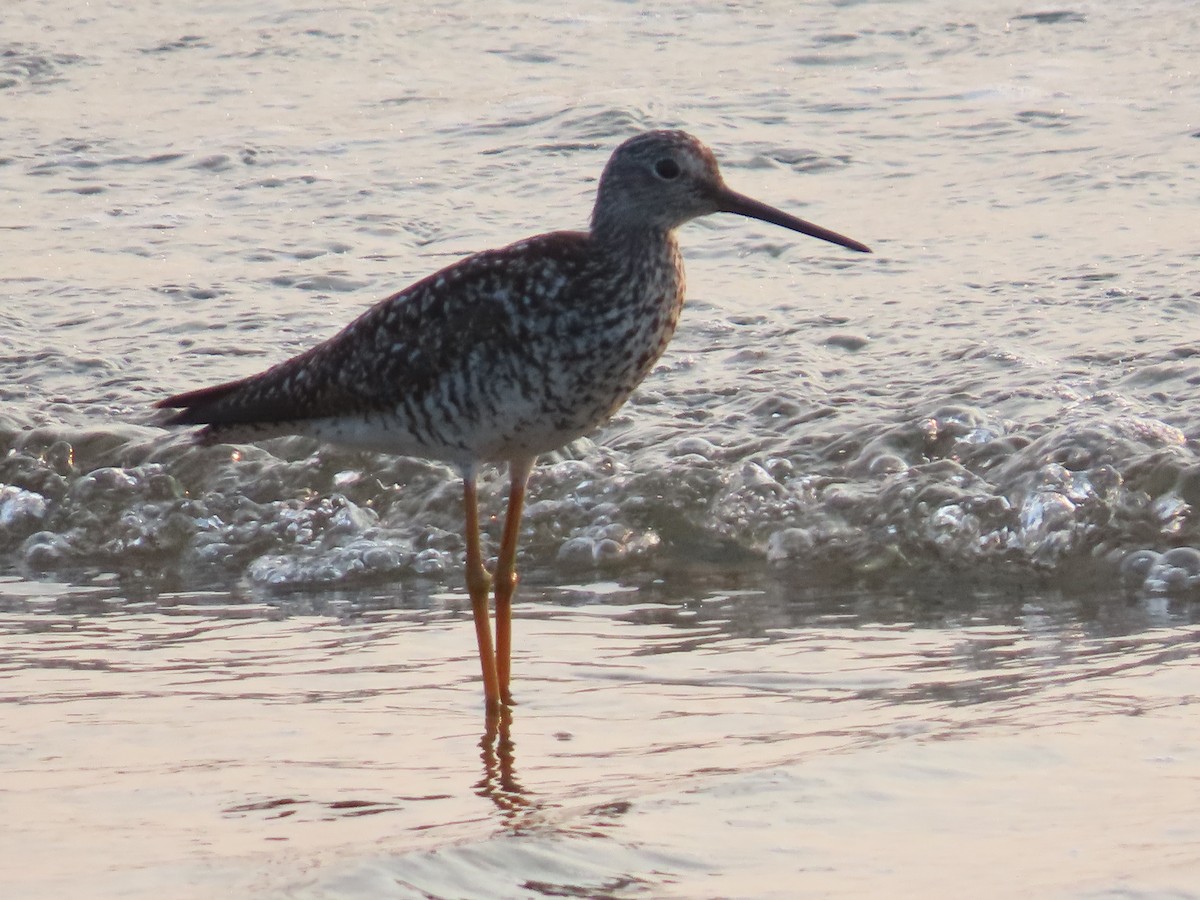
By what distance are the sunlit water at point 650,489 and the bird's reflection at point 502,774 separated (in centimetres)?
2

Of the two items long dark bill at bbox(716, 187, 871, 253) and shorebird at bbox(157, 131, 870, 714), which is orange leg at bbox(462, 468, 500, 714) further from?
long dark bill at bbox(716, 187, 871, 253)

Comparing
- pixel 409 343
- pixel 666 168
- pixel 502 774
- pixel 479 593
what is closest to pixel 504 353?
pixel 409 343

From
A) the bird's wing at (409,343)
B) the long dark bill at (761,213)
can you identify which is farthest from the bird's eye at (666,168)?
the bird's wing at (409,343)

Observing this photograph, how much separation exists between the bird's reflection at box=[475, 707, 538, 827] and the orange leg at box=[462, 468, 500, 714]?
101 mm

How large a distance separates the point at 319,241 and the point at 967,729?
664 cm

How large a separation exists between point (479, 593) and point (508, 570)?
215mm

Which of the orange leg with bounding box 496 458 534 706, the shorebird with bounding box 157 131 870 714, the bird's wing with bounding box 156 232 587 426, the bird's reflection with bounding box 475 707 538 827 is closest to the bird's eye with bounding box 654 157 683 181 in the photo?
the shorebird with bounding box 157 131 870 714

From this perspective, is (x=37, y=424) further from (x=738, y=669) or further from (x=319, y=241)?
(x=738, y=669)

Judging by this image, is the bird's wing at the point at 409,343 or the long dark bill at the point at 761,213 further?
the long dark bill at the point at 761,213

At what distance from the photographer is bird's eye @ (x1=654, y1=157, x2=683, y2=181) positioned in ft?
18.6

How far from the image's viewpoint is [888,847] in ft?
13.4

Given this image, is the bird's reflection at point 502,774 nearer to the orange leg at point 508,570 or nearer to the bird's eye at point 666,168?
the orange leg at point 508,570

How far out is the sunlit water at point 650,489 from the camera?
4.35 metres

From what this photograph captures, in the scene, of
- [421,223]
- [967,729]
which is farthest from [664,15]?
[967,729]
